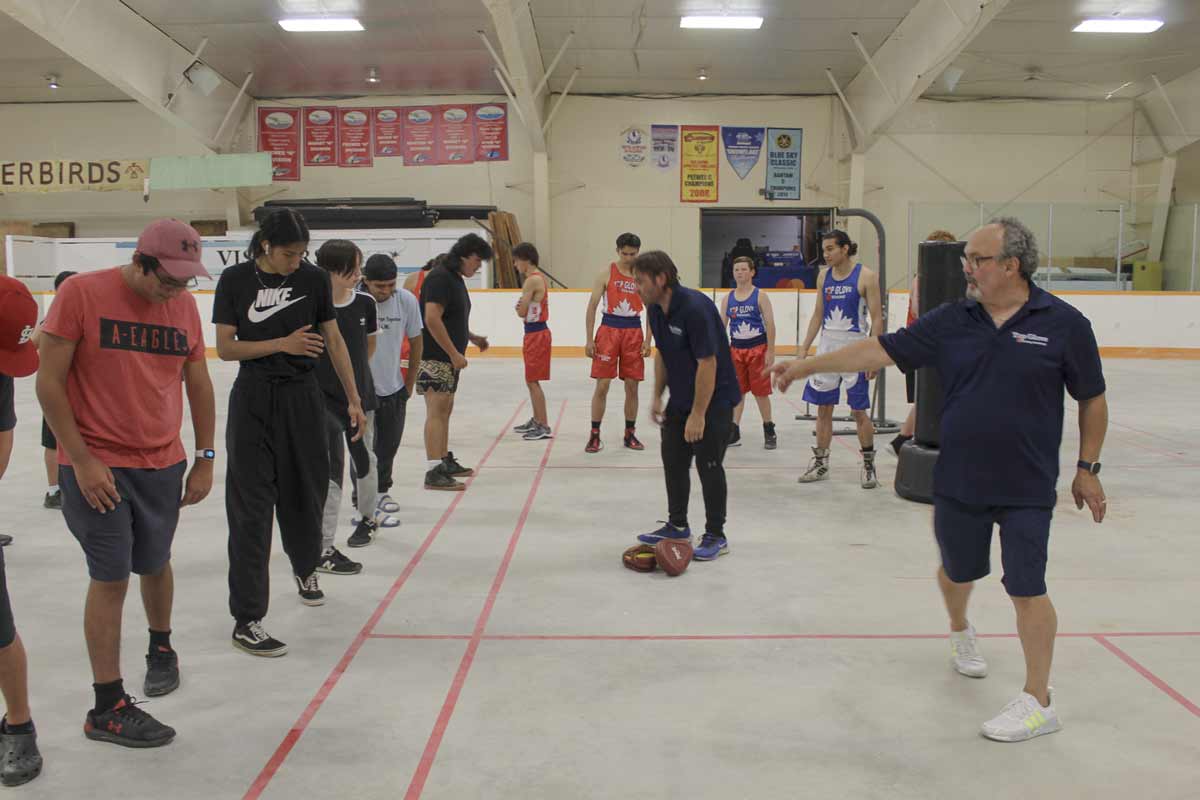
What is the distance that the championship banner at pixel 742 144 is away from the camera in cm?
2125

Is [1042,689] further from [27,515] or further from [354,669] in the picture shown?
[27,515]

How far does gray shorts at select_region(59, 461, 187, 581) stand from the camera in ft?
10.1

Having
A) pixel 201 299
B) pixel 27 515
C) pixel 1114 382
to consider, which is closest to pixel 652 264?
pixel 27 515

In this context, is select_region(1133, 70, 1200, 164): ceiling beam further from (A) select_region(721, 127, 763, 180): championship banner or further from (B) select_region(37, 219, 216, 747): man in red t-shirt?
(B) select_region(37, 219, 216, 747): man in red t-shirt

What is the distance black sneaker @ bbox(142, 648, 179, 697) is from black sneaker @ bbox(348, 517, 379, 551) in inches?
75.9

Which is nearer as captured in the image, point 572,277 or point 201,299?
point 201,299

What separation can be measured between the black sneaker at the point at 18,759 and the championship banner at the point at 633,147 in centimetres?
1944

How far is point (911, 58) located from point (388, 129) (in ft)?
34.6

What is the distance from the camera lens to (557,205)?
70.2 feet

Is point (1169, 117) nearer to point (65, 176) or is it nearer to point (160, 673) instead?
point (65, 176)

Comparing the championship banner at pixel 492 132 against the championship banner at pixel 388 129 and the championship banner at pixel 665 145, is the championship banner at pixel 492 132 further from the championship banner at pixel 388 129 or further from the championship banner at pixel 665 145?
the championship banner at pixel 665 145

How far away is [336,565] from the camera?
5.03 m

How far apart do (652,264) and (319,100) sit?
60.0 ft

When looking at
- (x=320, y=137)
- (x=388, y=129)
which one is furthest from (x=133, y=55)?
(x=388, y=129)
